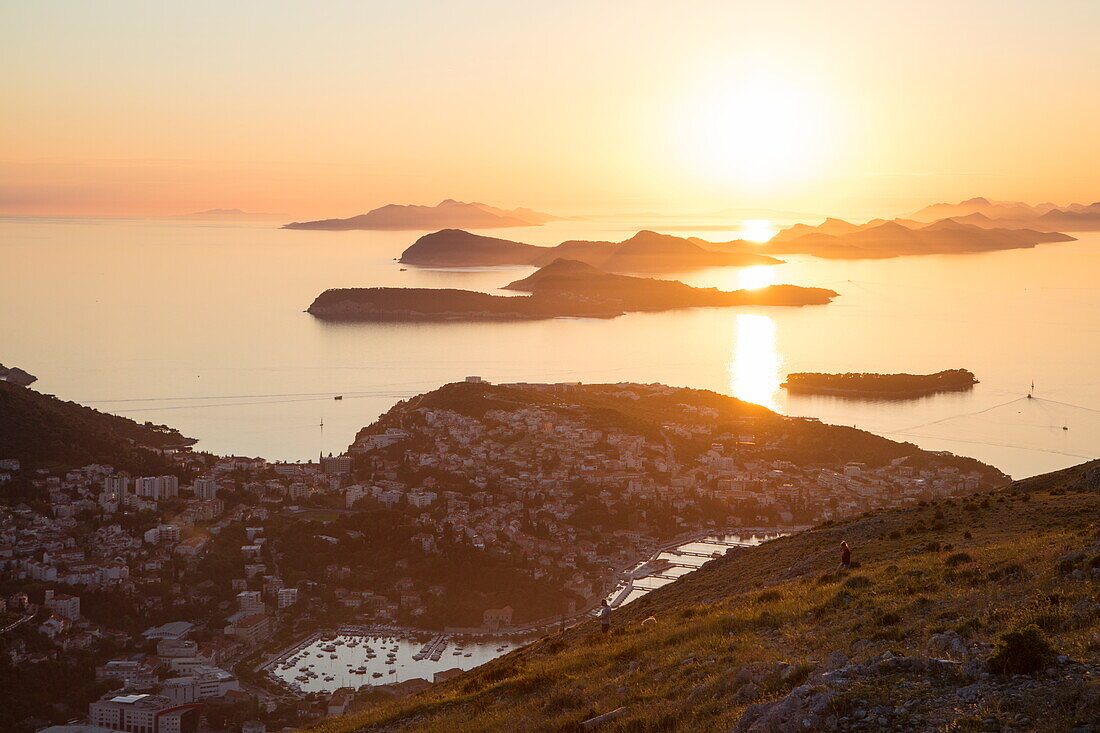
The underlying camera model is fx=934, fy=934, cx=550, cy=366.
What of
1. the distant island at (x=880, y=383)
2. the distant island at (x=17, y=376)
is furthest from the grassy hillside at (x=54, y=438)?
the distant island at (x=880, y=383)

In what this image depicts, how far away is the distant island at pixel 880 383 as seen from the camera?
58.1 m

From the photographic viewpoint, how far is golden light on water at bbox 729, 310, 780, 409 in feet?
192

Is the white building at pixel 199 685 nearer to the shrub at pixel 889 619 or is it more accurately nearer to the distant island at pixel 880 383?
the shrub at pixel 889 619

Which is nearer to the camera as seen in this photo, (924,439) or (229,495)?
(229,495)

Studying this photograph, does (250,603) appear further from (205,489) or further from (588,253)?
(588,253)

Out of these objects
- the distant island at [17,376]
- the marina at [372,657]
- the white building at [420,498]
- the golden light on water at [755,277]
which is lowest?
the marina at [372,657]

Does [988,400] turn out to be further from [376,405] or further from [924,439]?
[376,405]

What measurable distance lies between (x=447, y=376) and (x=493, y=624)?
42488 millimetres

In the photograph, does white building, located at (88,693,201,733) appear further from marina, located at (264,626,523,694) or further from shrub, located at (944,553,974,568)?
shrub, located at (944,553,974,568)

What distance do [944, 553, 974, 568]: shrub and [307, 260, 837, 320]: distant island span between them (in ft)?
294

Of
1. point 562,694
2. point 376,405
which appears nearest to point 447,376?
point 376,405

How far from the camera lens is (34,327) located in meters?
86.2

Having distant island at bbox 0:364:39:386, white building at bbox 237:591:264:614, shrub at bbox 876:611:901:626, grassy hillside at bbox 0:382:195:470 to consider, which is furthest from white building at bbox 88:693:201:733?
distant island at bbox 0:364:39:386

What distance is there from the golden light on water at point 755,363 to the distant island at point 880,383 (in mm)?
1959
